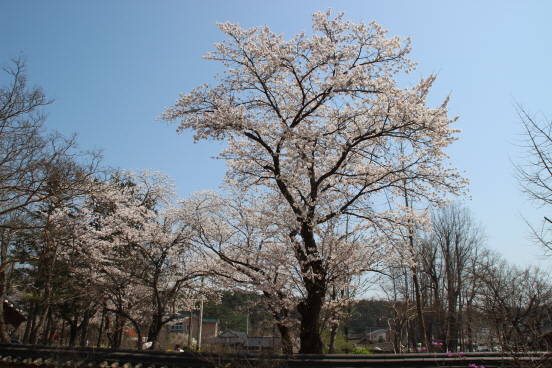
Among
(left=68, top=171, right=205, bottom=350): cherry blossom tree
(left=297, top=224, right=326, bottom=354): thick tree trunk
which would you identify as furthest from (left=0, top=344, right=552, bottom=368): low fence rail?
(left=68, top=171, right=205, bottom=350): cherry blossom tree

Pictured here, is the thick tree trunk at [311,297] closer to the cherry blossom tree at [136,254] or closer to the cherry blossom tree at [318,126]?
the cherry blossom tree at [318,126]

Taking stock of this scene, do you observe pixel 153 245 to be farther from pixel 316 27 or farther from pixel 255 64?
pixel 316 27

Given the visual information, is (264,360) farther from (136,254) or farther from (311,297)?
(136,254)

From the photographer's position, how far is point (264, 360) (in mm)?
5703

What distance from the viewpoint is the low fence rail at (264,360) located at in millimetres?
5879

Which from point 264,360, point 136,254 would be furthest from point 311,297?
point 136,254

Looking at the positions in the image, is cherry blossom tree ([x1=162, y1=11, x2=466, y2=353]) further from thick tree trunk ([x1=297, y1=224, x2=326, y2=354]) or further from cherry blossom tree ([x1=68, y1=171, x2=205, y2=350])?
cherry blossom tree ([x1=68, y1=171, x2=205, y2=350])

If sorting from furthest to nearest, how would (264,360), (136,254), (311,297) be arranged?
(136,254), (311,297), (264,360)

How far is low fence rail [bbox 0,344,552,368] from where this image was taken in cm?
588

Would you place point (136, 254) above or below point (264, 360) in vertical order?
above

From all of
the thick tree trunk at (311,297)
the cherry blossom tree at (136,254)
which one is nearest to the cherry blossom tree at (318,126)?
the thick tree trunk at (311,297)

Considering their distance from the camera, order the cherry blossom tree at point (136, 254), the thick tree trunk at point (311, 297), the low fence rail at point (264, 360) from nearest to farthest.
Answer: the low fence rail at point (264, 360) → the thick tree trunk at point (311, 297) → the cherry blossom tree at point (136, 254)

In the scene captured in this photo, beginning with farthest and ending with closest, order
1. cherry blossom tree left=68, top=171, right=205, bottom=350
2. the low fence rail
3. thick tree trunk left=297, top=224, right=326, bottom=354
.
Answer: cherry blossom tree left=68, top=171, right=205, bottom=350 < thick tree trunk left=297, top=224, right=326, bottom=354 < the low fence rail

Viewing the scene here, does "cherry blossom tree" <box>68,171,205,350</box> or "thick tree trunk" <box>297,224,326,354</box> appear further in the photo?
"cherry blossom tree" <box>68,171,205,350</box>
